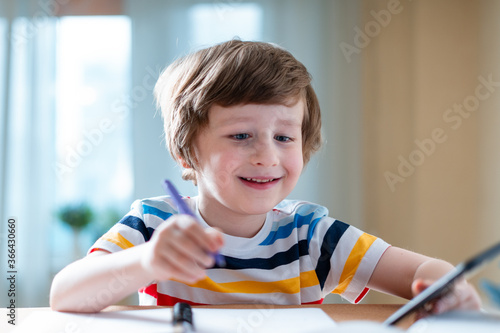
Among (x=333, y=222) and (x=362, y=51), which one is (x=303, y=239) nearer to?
(x=333, y=222)

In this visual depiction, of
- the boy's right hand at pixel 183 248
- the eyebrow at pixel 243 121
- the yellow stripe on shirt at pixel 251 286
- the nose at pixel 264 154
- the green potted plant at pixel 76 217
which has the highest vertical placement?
the eyebrow at pixel 243 121

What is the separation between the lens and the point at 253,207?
0.76 metres

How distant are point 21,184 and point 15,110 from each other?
0.36m

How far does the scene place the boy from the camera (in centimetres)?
75

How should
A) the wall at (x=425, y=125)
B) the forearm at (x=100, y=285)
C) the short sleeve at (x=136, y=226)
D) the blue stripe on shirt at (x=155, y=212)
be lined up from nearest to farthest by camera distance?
1. the forearm at (x=100, y=285)
2. the short sleeve at (x=136, y=226)
3. the blue stripe on shirt at (x=155, y=212)
4. the wall at (x=425, y=125)

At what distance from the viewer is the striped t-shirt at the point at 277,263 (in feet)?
2.56

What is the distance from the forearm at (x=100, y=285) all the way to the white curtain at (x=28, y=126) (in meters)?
1.89

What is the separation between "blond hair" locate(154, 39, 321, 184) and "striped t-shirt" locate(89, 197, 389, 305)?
0.46 ft

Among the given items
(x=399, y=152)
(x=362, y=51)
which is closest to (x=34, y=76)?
(x=362, y=51)

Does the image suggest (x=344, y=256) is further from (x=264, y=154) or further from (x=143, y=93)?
(x=143, y=93)

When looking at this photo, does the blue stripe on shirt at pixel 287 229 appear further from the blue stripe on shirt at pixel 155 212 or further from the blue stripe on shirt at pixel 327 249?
the blue stripe on shirt at pixel 155 212

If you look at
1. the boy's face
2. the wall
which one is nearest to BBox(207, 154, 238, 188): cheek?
the boy's face

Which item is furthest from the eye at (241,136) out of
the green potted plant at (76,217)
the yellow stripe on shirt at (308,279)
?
the green potted plant at (76,217)

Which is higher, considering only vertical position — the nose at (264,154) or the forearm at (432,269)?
the nose at (264,154)
